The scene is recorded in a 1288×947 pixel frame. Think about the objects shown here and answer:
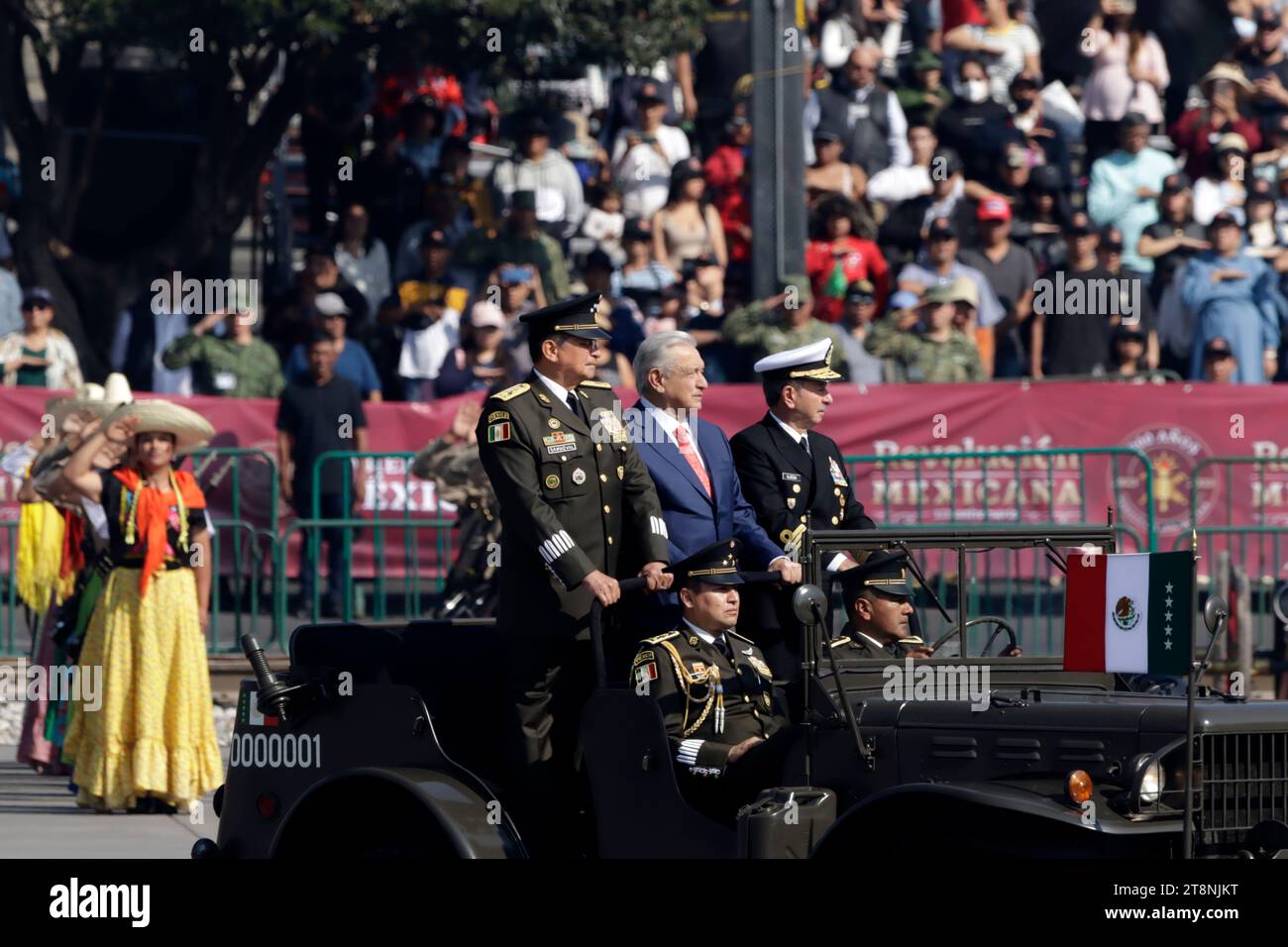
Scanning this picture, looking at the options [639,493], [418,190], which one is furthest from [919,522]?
[639,493]

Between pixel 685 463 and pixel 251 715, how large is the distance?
5.31ft

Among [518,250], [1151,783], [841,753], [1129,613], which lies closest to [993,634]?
[841,753]

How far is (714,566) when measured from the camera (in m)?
6.83

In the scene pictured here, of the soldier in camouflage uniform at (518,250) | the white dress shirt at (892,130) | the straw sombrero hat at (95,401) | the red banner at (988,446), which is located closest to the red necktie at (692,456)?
the straw sombrero hat at (95,401)

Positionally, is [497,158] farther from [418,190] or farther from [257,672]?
[257,672]

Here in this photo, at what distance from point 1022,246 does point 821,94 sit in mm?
1941

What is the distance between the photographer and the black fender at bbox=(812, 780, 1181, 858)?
5688mm

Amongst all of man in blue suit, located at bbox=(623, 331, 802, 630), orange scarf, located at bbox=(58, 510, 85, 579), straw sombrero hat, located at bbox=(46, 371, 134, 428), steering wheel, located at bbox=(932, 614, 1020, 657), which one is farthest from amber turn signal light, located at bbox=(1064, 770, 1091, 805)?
straw sombrero hat, located at bbox=(46, 371, 134, 428)

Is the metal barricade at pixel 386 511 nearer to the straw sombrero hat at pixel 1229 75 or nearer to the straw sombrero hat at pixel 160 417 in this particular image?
the straw sombrero hat at pixel 160 417

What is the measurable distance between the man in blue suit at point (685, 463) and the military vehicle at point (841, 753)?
649mm

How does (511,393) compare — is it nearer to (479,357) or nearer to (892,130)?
(479,357)

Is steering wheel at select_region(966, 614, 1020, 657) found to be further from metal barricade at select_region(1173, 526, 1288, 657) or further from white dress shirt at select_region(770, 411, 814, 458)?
metal barricade at select_region(1173, 526, 1288, 657)

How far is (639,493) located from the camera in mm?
7352

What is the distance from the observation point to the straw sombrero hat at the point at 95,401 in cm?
1161
